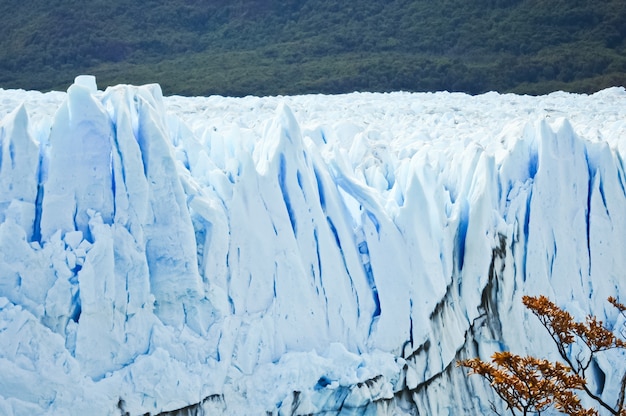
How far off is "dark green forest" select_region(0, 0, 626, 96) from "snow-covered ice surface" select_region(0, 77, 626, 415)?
46.0 feet

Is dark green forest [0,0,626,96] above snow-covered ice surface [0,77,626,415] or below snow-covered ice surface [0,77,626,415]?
above

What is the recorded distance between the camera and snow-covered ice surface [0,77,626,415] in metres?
5.98

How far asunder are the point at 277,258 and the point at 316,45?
2135cm

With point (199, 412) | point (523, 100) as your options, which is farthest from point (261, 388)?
point (523, 100)

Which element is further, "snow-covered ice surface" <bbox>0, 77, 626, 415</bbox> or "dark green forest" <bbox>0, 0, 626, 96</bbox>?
"dark green forest" <bbox>0, 0, 626, 96</bbox>

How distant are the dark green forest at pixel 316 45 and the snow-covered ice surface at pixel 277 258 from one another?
14024 millimetres

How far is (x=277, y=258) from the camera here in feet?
22.4

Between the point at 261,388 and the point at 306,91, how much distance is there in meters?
16.2

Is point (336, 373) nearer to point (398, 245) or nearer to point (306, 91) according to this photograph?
point (398, 245)

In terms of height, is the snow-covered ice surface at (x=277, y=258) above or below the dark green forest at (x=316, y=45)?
below

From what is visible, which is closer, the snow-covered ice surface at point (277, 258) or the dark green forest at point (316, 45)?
the snow-covered ice surface at point (277, 258)

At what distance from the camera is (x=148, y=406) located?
598 cm

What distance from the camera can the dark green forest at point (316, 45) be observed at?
23.2 metres

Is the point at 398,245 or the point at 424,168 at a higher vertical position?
the point at 424,168
